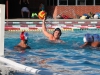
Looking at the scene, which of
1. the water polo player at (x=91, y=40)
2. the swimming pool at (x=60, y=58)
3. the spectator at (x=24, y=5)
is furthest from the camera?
the spectator at (x=24, y=5)

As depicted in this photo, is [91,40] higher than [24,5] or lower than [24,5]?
lower

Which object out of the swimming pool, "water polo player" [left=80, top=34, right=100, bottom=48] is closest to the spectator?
the swimming pool

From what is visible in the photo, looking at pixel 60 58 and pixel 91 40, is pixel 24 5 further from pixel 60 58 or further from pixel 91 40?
pixel 60 58

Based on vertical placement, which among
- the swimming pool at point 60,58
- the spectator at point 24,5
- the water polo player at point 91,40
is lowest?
the swimming pool at point 60,58

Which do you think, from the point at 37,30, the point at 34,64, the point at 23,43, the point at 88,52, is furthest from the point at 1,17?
the point at 37,30

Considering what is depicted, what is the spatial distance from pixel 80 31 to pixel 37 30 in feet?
6.47

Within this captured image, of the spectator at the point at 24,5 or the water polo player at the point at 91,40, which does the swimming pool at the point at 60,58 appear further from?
the spectator at the point at 24,5

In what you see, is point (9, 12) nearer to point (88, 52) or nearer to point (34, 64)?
point (88, 52)

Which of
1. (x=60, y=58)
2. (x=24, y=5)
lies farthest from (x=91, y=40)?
(x=24, y=5)

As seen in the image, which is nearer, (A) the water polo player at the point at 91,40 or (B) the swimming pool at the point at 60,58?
(B) the swimming pool at the point at 60,58

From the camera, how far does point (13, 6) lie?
2448 cm

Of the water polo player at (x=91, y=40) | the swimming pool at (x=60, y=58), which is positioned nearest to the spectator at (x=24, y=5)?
the swimming pool at (x=60, y=58)

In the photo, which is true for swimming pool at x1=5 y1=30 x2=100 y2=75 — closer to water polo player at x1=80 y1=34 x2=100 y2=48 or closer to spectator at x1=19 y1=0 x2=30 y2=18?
water polo player at x1=80 y1=34 x2=100 y2=48

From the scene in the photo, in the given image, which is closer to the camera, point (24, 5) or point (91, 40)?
point (91, 40)
